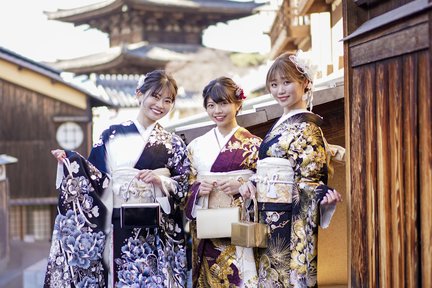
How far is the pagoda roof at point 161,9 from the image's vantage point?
2878cm

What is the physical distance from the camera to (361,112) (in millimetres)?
3479

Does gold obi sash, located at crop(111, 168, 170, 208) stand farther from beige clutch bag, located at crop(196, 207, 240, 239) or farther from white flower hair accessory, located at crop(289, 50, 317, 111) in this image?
white flower hair accessory, located at crop(289, 50, 317, 111)

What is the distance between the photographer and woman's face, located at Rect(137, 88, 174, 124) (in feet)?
16.2

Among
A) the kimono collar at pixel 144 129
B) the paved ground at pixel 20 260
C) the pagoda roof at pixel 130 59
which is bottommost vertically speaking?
the paved ground at pixel 20 260

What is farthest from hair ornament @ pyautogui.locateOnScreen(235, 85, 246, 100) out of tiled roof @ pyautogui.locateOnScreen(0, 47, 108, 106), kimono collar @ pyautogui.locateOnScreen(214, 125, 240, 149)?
tiled roof @ pyautogui.locateOnScreen(0, 47, 108, 106)

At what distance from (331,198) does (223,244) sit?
43.2 inches

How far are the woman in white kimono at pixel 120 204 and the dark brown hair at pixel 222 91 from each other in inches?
10.1

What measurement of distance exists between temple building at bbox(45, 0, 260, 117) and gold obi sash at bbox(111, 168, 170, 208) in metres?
21.7

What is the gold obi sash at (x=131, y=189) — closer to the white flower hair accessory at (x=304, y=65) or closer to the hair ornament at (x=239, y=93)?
the hair ornament at (x=239, y=93)

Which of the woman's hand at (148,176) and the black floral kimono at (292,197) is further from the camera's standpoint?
the woman's hand at (148,176)

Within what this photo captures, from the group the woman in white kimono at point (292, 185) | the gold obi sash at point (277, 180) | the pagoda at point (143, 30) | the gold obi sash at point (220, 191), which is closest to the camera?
the woman in white kimono at point (292, 185)

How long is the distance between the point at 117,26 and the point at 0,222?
1931 centimetres

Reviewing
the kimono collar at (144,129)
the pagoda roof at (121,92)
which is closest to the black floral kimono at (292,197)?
the kimono collar at (144,129)

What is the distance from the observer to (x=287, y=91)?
4.39 metres
